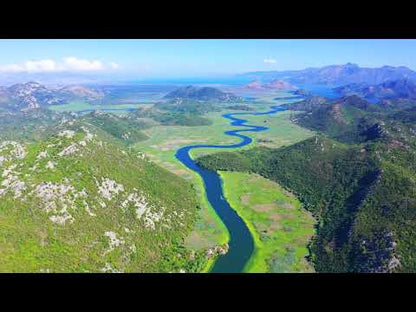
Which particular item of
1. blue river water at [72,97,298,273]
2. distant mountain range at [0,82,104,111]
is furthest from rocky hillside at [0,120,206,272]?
distant mountain range at [0,82,104,111]

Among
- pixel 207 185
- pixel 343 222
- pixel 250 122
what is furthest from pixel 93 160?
pixel 250 122

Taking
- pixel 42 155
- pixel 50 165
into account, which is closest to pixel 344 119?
pixel 42 155

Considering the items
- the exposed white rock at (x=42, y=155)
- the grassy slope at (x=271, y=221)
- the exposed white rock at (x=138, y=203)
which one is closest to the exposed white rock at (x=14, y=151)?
the exposed white rock at (x=42, y=155)

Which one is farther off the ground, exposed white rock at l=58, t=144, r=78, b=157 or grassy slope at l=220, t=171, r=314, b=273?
exposed white rock at l=58, t=144, r=78, b=157

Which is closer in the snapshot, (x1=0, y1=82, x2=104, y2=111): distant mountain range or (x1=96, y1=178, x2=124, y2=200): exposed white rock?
(x1=96, y1=178, x2=124, y2=200): exposed white rock

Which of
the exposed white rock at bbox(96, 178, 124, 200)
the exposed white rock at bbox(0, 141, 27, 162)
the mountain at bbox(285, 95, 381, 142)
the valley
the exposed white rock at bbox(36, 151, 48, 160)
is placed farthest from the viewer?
the mountain at bbox(285, 95, 381, 142)

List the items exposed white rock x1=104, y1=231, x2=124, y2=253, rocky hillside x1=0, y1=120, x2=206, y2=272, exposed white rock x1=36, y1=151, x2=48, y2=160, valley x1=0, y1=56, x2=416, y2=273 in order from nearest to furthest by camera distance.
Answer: rocky hillside x1=0, y1=120, x2=206, y2=272
valley x1=0, y1=56, x2=416, y2=273
exposed white rock x1=104, y1=231, x2=124, y2=253
exposed white rock x1=36, y1=151, x2=48, y2=160

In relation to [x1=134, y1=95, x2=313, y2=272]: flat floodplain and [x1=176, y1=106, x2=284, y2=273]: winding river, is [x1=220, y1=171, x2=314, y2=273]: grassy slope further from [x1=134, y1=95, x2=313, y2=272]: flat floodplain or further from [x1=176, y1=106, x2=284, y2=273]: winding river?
[x1=176, y1=106, x2=284, y2=273]: winding river
